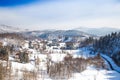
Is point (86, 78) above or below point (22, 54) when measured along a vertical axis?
below

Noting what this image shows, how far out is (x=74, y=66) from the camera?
12562cm

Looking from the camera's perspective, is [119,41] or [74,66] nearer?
[74,66]

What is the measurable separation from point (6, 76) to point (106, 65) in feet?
228

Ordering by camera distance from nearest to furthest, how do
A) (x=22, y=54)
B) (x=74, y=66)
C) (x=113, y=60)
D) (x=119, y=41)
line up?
(x=74, y=66)
(x=22, y=54)
(x=113, y=60)
(x=119, y=41)

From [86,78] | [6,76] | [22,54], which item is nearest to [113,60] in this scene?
[86,78]

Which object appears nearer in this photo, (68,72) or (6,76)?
(6,76)

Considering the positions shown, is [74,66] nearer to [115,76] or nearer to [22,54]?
[115,76]

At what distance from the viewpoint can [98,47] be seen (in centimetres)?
19800

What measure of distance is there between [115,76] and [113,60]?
143 feet

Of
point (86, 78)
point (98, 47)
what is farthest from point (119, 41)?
point (86, 78)

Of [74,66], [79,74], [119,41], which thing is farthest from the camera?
[119,41]

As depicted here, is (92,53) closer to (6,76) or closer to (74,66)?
(74,66)

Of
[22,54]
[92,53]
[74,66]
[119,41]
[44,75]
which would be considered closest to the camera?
[44,75]

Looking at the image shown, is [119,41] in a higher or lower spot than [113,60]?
higher
